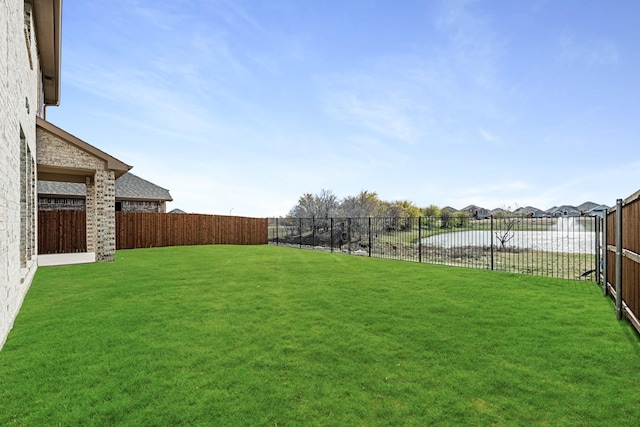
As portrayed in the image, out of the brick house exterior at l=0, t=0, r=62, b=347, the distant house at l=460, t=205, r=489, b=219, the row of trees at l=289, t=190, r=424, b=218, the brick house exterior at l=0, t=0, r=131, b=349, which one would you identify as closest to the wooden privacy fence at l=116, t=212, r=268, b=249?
the brick house exterior at l=0, t=0, r=131, b=349

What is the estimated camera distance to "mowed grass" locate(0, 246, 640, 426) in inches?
106

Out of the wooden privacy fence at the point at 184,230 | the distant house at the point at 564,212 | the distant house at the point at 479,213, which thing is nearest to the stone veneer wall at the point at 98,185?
the wooden privacy fence at the point at 184,230

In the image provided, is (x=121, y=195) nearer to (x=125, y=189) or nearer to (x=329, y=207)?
(x=125, y=189)

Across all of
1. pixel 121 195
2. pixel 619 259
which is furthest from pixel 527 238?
pixel 121 195

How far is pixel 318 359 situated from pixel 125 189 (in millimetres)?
25771

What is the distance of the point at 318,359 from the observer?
3707 mm

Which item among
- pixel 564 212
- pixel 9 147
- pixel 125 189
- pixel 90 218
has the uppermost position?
pixel 125 189

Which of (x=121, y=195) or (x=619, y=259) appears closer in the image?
(x=619, y=259)

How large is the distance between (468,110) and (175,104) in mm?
13636

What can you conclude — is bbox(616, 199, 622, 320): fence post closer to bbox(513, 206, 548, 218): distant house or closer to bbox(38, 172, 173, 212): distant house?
bbox(513, 206, 548, 218): distant house

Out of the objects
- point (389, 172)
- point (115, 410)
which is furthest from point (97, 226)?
point (389, 172)

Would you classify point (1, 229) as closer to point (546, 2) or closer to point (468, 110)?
point (546, 2)

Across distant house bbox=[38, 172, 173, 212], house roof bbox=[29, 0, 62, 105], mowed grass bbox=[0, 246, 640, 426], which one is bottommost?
mowed grass bbox=[0, 246, 640, 426]

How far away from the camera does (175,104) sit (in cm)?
1533
